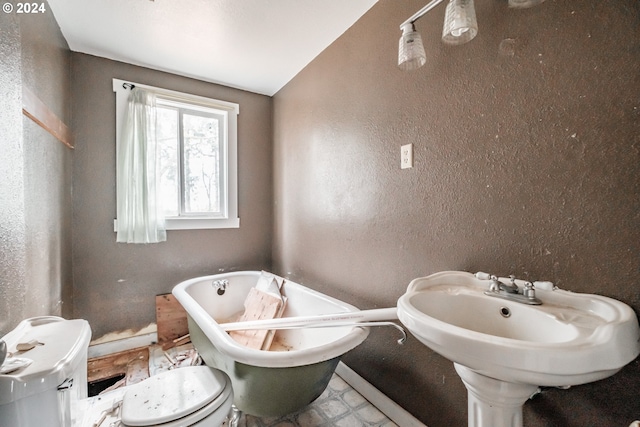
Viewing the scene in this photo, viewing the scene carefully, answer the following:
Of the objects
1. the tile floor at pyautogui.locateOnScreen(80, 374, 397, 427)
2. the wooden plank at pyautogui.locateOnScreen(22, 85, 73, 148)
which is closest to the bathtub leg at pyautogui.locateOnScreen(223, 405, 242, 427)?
the tile floor at pyautogui.locateOnScreen(80, 374, 397, 427)

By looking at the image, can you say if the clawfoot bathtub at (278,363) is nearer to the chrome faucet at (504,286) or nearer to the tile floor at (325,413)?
the tile floor at (325,413)

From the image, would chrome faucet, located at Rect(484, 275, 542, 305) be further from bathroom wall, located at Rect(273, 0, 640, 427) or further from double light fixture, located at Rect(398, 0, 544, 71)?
double light fixture, located at Rect(398, 0, 544, 71)

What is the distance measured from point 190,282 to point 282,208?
40.7 inches

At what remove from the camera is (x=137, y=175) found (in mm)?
2139

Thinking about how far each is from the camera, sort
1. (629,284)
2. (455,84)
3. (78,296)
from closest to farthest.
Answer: (629,284), (455,84), (78,296)

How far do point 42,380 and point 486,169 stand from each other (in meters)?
1.63

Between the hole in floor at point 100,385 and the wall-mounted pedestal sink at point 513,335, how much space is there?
2.20 meters

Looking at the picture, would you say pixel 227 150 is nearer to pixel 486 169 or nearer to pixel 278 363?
pixel 278 363

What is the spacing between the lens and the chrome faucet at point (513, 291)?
0.85 meters

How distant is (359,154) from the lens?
1702 mm

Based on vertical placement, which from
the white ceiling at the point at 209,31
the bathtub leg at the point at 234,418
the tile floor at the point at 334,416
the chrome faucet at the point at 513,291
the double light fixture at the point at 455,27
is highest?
the white ceiling at the point at 209,31

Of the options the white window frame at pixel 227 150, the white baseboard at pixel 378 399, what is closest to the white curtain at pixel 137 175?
the white window frame at pixel 227 150

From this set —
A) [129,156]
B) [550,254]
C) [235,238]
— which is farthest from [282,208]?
[550,254]

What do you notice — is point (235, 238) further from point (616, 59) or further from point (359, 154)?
point (616, 59)
